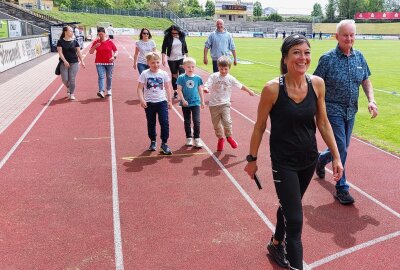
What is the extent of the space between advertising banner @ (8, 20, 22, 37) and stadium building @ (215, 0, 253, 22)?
307 feet

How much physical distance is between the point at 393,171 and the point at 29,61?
23.9 metres

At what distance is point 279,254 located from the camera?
12.6 ft

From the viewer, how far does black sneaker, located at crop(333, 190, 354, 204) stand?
5156 millimetres

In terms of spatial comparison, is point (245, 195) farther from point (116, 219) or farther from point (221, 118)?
point (221, 118)

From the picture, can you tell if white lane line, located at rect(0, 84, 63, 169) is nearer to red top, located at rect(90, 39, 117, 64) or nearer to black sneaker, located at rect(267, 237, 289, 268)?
red top, located at rect(90, 39, 117, 64)

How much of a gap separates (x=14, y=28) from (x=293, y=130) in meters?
29.0

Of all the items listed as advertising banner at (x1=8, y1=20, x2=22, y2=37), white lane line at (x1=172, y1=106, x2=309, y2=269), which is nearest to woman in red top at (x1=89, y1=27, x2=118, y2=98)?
white lane line at (x1=172, y1=106, x2=309, y2=269)

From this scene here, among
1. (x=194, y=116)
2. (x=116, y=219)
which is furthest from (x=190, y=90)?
(x=116, y=219)

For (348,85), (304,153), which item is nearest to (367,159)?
(348,85)

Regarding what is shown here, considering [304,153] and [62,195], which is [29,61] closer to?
[62,195]

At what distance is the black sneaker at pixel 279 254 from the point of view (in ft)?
12.4

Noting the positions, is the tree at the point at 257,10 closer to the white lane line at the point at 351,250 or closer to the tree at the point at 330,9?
the tree at the point at 330,9

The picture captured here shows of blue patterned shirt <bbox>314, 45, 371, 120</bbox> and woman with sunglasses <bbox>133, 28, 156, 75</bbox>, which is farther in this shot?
woman with sunglasses <bbox>133, 28, 156, 75</bbox>

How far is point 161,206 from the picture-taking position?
509 cm
